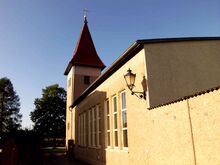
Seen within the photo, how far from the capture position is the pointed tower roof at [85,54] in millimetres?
23734

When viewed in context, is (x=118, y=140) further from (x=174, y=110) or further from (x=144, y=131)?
(x=174, y=110)

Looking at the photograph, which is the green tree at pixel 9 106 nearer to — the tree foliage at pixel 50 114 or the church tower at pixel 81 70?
the tree foliage at pixel 50 114

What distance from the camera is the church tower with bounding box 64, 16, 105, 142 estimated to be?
22797 mm

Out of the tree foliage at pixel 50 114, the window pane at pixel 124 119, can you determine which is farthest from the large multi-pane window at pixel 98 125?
the tree foliage at pixel 50 114

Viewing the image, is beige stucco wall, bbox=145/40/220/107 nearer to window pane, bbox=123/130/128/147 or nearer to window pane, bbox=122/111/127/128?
window pane, bbox=122/111/127/128

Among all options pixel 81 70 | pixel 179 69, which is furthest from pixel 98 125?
pixel 81 70

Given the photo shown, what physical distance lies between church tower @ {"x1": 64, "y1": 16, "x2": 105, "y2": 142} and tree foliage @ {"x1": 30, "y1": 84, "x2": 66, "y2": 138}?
16.4 meters

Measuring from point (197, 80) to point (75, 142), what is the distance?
47.7 ft

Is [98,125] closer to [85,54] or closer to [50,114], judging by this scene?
[85,54]

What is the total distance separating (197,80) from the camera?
7676 mm

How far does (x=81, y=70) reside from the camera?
76.9 feet

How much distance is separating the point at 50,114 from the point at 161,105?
121 feet

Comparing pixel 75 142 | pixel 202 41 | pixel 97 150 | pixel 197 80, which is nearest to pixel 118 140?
pixel 97 150

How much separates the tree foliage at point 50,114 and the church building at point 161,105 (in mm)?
28040
